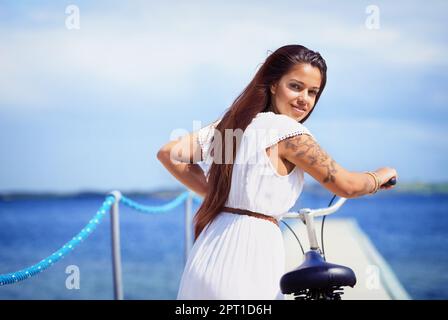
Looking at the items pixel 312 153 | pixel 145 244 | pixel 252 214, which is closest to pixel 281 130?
pixel 312 153

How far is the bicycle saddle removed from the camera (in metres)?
2.37

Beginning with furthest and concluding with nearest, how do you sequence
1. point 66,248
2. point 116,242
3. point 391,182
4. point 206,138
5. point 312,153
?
point 116,242
point 66,248
point 206,138
point 391,182
point 312,153

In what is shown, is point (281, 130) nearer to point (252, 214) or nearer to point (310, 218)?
point (252, 214)

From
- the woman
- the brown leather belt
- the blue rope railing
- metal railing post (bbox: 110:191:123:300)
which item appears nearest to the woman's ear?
the woman

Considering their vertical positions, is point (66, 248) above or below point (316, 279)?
below

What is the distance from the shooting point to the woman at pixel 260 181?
2.36 m

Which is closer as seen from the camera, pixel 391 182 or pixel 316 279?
pixel 316 279

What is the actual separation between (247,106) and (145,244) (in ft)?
82.9

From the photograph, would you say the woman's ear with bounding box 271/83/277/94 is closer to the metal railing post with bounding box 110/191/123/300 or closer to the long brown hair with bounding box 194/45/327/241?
the long brown hair with bounding box 194/45/327/241

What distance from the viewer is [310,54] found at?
98.0 inches

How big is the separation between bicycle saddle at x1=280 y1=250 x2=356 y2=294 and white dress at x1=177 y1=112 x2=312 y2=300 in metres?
0.05

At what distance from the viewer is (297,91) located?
251 cm

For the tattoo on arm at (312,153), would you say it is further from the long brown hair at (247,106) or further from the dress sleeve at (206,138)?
the dress sleeve at (206,138)
